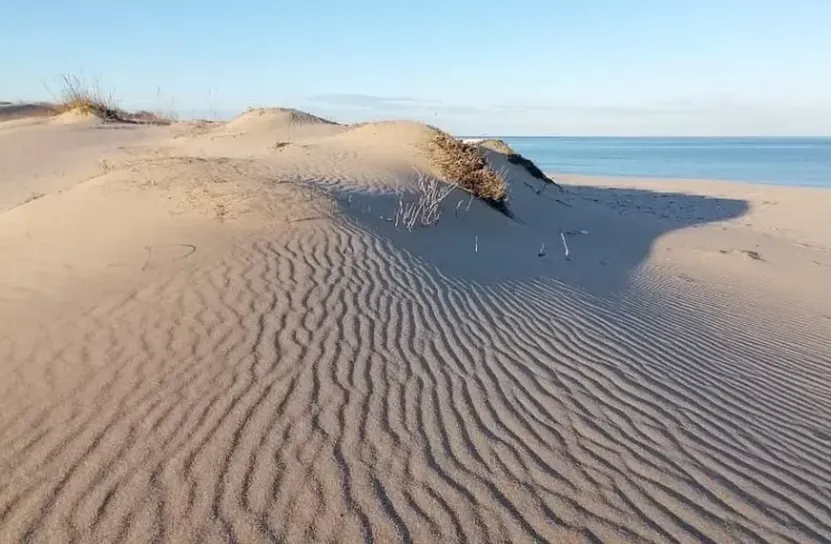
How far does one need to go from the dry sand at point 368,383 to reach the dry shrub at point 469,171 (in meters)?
3.02

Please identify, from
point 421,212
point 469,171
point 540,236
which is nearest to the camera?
point 421,212

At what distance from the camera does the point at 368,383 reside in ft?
14.6

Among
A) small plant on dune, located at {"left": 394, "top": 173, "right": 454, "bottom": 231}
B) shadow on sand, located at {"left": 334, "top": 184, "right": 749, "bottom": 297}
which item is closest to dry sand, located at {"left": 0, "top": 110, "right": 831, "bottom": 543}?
shadow on sand, located at {"left": 334, "top": 184, "right": 749, "bottom": 297}

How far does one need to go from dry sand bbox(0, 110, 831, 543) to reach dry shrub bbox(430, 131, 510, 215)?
3.02 metres

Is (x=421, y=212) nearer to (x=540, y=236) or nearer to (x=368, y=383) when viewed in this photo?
(x=540, y=236)

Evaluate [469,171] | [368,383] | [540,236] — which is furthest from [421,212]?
[368,383]

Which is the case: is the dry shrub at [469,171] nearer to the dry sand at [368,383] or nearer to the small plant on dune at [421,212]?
the small plant on dune at [421,212]

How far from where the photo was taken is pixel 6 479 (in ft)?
10.8

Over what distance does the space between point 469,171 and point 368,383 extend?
29.2 ft

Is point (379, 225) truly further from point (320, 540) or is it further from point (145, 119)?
point (145, 119)

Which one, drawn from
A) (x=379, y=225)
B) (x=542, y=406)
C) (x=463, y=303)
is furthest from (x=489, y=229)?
(x=542, y=406)

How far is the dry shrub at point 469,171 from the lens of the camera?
12.6m

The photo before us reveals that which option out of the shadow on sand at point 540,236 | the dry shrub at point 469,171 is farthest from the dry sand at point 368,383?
the dry shrub at point 469,171

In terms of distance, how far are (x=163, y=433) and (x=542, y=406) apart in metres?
2.26
